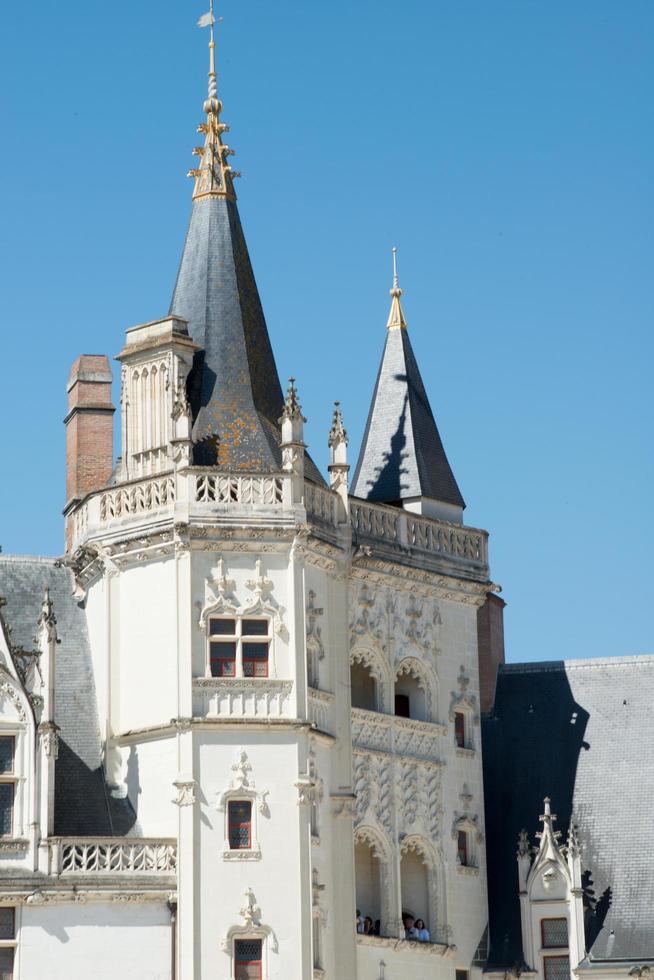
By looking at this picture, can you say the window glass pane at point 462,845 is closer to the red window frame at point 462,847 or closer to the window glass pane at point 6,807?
the red window frame at point 462,847

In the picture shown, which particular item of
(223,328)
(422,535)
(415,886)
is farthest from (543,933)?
(223,328)

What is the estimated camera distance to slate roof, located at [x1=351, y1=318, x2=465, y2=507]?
49.5 metres

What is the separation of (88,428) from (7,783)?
27.9 ft

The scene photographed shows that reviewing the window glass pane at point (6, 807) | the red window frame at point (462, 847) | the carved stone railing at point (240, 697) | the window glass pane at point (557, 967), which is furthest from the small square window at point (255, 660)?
the window glass pane at point (557, 967)

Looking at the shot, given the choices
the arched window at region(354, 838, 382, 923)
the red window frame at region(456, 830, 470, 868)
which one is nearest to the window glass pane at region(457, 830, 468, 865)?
the red window frame at region(456, 830, 470, 868)

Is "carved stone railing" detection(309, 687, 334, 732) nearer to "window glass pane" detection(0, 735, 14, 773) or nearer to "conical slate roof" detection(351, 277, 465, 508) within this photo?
"window glass pane" detection(0, 735, 14, 773)

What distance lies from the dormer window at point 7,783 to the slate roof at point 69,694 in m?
1.11

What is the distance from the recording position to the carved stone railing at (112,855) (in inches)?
1648

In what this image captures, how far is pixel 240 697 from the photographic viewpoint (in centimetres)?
4284

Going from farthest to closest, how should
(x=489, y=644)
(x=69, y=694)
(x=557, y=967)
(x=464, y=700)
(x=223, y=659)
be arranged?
(x=489, y=644)
(x=464, y=700)
(x=557, y=967)
(x=69, y=694)
(x=223, y=659)

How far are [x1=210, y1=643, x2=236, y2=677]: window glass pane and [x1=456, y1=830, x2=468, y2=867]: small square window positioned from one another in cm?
699

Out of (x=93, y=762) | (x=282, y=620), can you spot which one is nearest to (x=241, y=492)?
(x=282, y=620)

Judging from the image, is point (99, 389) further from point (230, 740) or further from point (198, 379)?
point (230, 740)

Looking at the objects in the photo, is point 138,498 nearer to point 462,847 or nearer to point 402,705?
point 402,705
